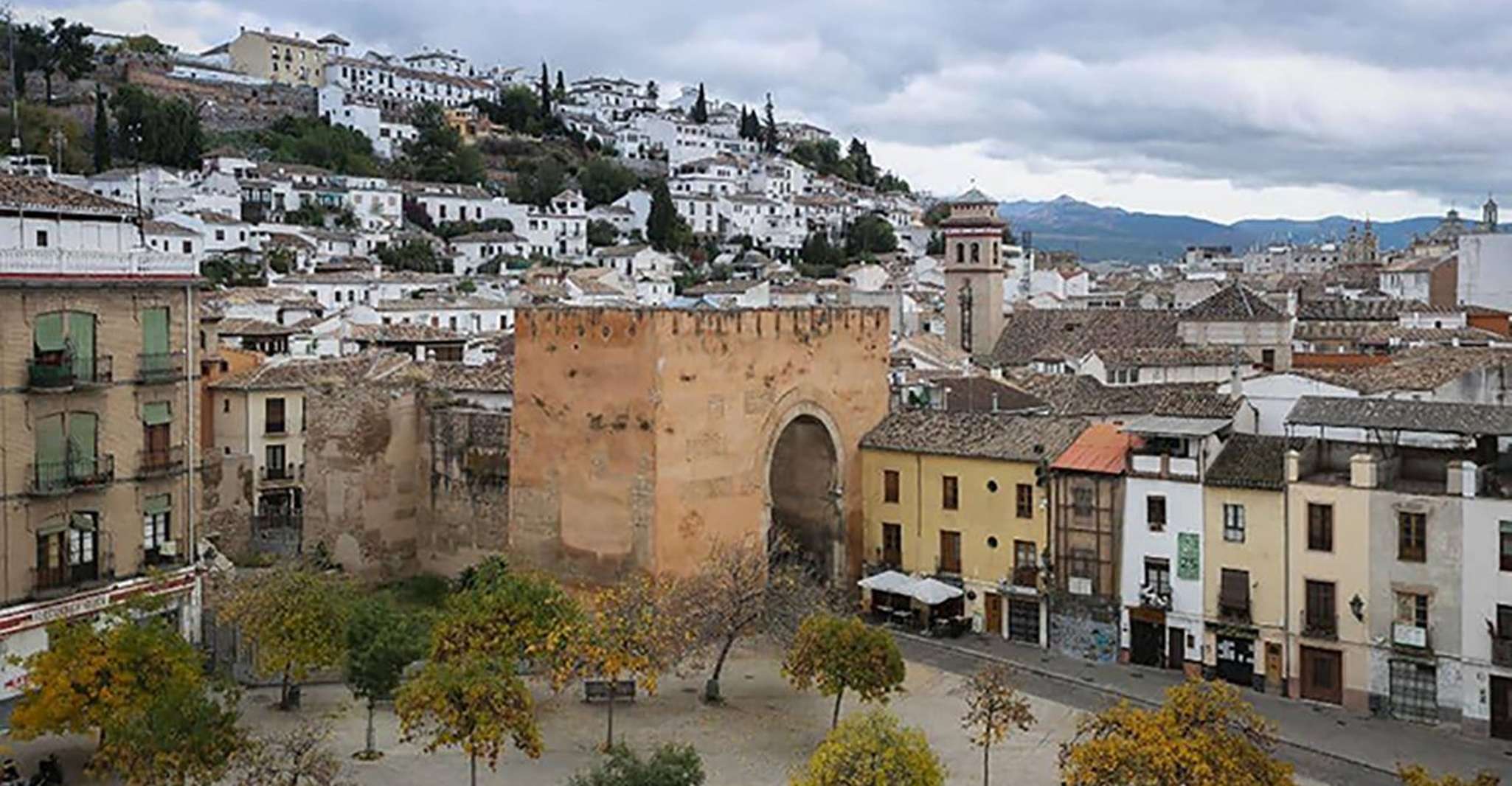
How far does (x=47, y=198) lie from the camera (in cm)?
2320

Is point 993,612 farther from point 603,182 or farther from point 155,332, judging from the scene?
point 603,182

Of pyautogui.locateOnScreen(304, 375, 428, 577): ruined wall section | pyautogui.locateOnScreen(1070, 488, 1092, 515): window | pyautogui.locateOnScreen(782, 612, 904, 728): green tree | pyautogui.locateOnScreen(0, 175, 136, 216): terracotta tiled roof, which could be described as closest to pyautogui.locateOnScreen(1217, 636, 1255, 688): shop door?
pyautogui.locateOnScreen(1070, 488, 1092, 515): window

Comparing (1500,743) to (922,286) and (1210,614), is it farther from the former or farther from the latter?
(922,286)

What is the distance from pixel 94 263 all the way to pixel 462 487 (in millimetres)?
8788

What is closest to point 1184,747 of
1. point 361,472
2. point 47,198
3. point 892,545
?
point 892,545

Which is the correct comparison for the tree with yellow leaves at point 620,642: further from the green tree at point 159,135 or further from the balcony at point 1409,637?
the green tree at point 159,135

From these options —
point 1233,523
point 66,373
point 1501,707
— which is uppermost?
point 66,373

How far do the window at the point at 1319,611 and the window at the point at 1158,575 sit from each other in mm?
2255

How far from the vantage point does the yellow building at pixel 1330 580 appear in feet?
71.5

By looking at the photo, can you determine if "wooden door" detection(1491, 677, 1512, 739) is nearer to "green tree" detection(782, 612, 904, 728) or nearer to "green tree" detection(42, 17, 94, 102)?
"green tree" detection(782, 612, 904, 728)

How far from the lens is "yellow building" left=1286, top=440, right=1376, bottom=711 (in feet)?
71.5

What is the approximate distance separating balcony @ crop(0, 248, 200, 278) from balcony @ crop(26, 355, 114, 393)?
1.22 metres

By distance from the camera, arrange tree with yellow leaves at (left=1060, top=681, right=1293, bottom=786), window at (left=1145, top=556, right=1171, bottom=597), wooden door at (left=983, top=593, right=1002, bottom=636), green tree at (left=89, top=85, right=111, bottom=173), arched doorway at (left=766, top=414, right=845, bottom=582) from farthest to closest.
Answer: green tree at (left=89, top=85, right=111, bottom=173) → arched doorway at (left=766, top=414, right=845, bottom=582) → wooden door at (left=983, top=593, right=1002, bottom=636) → window at (left=1145, top=556, right=1171, bottom=597) → tree with yellow leaves at (left=1060, top=681, right=1293, bottom=786)

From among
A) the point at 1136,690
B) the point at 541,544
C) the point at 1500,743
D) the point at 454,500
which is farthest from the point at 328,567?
the point at 1500,743
